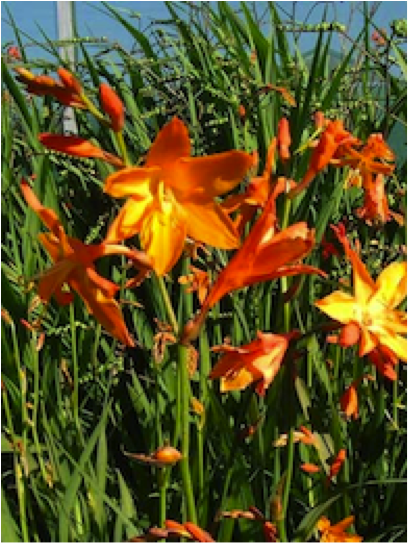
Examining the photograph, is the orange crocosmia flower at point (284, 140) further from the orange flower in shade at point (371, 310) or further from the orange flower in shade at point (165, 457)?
the orange flower in shade at point (165, 457)

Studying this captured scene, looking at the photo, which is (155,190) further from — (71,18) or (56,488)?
(71,18)

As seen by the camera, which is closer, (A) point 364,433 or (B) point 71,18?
(A) point 364,433

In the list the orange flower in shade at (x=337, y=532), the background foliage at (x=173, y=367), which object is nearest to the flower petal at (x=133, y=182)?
the background foliage at (x=173, y=367)

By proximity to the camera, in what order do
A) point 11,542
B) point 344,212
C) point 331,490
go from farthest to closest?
point 344,212, point 331,490, point 11,542

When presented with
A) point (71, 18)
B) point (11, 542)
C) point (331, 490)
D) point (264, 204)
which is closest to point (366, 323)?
point (264, 204)

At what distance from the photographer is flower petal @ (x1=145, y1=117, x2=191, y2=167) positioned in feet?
2.27

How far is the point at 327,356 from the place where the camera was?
1.39m

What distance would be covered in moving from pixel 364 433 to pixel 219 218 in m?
0.66

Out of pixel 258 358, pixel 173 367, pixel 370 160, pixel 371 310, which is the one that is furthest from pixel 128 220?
pixel 173 367

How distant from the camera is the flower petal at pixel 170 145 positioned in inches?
27.2

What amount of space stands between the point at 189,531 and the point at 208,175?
12.8 inches

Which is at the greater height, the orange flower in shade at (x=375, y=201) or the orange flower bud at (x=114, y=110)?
the orange flower bud at (x=114, y=110)

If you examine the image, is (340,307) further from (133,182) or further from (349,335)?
(133,182)

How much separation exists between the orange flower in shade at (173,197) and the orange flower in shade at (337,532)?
0.47 metres
